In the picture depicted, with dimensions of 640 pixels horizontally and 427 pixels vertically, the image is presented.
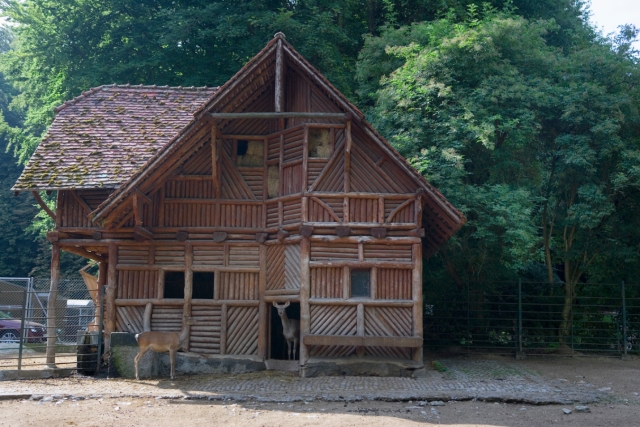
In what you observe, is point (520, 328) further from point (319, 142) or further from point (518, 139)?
point (319, 142)

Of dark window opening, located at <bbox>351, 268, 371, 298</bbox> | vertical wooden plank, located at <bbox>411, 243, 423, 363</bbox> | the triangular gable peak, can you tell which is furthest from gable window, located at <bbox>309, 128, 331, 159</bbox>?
vertical wooden plank, located at <bbox>411, 243, 423, 363</bbox>

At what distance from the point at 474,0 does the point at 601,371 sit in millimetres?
18172

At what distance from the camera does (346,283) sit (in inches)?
669

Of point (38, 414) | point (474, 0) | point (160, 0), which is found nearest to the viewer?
point (38, 414)

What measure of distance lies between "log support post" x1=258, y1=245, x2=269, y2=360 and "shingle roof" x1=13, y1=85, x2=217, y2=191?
426 cm

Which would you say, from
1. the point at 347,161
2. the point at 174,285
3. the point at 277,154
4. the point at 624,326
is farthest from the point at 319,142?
the point at 624,326

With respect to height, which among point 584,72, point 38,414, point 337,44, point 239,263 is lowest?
point 38,414

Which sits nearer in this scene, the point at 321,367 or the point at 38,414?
the point at 38,414

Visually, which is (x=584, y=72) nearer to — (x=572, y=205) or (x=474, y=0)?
(x=572, y=205)

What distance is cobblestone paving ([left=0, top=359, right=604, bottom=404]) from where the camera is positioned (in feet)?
45.8

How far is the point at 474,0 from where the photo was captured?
99.0ft

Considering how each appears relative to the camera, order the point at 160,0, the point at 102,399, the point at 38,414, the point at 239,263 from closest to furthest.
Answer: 1. the point at 38,414
2. the point at 102,399
3. the point at 239,263
4. the point at 160,0

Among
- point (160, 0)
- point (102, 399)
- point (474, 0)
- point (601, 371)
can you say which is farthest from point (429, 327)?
point (160, 0)

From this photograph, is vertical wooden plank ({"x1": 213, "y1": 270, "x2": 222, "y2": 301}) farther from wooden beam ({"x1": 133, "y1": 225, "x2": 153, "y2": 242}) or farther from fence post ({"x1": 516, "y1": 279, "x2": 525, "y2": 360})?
fence post ({"x1": 516, "y1": 279, "x2": 525, "y2": 360})
